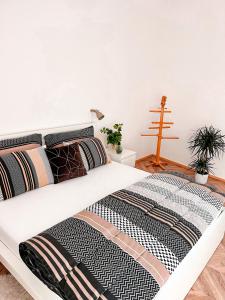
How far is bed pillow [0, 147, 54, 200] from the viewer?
6.59ft

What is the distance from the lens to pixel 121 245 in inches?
58.6

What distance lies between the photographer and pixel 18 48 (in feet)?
7.67

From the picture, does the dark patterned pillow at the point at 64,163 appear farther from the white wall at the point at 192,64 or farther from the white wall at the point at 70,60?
the white wall at the point at 192,64

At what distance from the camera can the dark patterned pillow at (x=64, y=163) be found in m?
2.32

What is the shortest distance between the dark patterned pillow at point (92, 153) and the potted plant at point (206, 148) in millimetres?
1473

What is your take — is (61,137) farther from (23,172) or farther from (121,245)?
(121,245)

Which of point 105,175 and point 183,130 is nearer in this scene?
point 105,175

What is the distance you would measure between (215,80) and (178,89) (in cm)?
61

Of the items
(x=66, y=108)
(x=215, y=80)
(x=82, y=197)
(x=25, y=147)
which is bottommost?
(x=82, y=197)

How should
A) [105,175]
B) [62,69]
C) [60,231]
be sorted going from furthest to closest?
1. [62,69]
2. [105,175]
3. [60,231]

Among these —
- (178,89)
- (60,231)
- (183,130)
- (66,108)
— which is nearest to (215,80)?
(178,89)

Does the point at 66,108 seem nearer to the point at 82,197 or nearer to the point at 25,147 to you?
the point at 25,147

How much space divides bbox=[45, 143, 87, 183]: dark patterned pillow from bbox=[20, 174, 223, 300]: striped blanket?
0.56 metres

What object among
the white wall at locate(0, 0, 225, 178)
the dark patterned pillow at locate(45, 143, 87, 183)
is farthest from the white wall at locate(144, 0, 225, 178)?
the dark patterned pillow at locate(45, 143, 87, 183)
